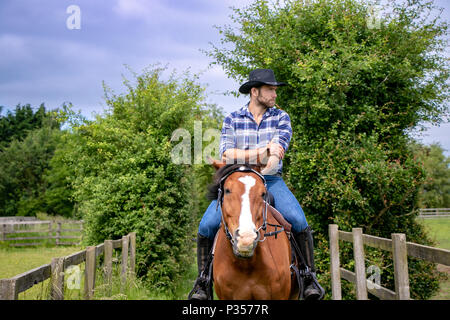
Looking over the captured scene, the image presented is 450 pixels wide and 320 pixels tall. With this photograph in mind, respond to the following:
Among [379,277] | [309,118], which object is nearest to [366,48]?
[309,118]

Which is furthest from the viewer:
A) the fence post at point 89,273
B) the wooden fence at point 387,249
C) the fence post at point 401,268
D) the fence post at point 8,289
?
the fence post at point 89,273

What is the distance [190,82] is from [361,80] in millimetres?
5237

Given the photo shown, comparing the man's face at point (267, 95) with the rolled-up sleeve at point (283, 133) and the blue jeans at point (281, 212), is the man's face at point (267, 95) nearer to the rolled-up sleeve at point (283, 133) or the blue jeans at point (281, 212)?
the rolled-up sleeve at point (283, 133)

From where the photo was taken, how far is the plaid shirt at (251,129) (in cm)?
424

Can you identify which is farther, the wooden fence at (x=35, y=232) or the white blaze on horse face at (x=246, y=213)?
the wooden fence at (x=35, y=232)

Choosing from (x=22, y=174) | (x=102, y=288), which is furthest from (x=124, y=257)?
(x=22, y=174)

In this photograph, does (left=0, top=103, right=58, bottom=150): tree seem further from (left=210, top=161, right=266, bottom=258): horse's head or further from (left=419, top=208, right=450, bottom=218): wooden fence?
(left=210, top=161, right=266, bottom=258): horse's head

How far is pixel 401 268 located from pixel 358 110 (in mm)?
4597

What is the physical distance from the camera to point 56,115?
11438 mm

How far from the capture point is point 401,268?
515 centimetres

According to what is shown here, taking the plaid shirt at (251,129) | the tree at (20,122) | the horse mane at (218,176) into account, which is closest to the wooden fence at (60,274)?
the horse mane at (218,176)

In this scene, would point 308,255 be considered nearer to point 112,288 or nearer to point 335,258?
point 335,258

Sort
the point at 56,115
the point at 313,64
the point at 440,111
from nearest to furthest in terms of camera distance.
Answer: the point at 313,64 → the point at 440,111 → the point at 56,115

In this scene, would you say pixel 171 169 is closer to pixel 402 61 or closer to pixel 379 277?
pixel 379 277
